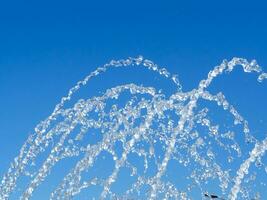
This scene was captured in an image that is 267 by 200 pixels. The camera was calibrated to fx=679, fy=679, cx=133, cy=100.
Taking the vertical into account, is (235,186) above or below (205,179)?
below

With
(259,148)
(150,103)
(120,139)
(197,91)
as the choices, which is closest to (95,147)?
(120,139)

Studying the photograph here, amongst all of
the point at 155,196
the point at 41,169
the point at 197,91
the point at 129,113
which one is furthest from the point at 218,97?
the point at 41,169

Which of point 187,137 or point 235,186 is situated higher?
point 187,137

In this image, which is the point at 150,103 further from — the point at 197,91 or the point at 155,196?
the point at 155,196

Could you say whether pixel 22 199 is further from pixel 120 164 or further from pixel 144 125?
pixel 144 125

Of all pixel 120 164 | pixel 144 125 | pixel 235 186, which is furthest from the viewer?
Result: pixel 144 125

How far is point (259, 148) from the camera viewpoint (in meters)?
15.1

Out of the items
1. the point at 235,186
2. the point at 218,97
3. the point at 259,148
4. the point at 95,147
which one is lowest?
the point at 235,186

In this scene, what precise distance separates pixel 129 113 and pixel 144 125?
1.61 meters

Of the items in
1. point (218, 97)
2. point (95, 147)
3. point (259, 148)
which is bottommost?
point (259, 148)

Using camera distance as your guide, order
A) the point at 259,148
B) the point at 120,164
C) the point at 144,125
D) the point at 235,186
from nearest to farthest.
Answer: the point at 235,186
the point at 259,148
the point at 120,164
the point at 144,125

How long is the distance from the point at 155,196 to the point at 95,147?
12.0ft

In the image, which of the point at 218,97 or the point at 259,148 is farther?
the point at 218,97

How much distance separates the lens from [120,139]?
61.9 feet
